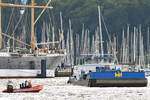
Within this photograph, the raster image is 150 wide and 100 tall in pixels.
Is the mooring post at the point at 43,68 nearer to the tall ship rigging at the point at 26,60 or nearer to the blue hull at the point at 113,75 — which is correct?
the tall ship rigging at the point at 26,60

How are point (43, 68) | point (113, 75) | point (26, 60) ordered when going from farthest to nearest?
1. point (26, 60)
2. point (43, 68)
3. point (113, 75)

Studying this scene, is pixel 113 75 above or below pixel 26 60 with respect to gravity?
below

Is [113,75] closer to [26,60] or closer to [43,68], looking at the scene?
[43,68]

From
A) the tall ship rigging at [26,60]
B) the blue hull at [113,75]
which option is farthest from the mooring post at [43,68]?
the blue hull at [113,75]

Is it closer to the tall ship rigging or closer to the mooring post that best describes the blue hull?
the tall ship rigging

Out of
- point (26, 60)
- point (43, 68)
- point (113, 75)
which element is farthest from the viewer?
point (26, 60)

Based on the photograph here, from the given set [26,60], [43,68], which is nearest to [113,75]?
[43,68]

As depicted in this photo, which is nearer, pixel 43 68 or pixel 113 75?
pixel 113 75

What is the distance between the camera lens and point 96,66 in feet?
308

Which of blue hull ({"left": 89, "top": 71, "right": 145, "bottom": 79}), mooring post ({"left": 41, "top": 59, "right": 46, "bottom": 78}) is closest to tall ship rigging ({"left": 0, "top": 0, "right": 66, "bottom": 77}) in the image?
mooring post ({"left": 41, "top": 59, "right": 46, "bottom": 78})

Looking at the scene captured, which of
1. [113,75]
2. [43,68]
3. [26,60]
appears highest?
[26,60]

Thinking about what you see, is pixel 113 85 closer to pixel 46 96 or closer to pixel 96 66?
pixel 96 66

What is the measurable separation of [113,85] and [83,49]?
84.7 metres

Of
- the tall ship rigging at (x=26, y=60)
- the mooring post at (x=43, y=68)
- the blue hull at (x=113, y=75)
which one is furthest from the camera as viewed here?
the mooring post at (x=43, y=68)
